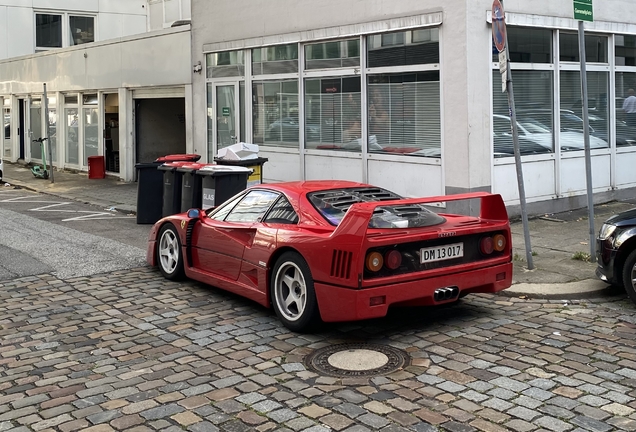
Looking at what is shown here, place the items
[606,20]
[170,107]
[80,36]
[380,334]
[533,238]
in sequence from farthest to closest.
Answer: [80,36]
[170,107]
[606,20]
[533,238]
[380,334]

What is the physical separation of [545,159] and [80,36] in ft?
93.6

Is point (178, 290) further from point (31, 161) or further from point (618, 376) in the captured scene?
point (31, 161)

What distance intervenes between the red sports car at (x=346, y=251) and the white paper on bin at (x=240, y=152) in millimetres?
5849

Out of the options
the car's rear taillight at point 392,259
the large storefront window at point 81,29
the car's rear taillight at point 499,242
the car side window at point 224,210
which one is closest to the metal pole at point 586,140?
the car's rear taillight at point 499,242

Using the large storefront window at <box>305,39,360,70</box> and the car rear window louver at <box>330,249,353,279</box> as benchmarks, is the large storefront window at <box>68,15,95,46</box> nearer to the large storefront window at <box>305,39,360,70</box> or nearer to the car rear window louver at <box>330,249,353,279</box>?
the large storefront window at <box>305,39,360,70</box>

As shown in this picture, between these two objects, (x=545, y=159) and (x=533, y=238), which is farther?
(x=545, y=159)

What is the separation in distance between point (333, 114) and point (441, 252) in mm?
8396

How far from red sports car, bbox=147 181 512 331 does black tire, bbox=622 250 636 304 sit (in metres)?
1.26

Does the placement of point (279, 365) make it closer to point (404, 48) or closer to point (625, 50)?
point (404, 48)

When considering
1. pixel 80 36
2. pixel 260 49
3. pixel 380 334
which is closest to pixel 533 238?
pixel 380 334

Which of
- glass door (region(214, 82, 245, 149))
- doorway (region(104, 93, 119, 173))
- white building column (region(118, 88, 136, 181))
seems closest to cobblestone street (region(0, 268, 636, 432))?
glass door (region(214, 82, 245, 149))

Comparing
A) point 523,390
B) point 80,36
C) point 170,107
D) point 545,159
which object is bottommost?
point 523,390

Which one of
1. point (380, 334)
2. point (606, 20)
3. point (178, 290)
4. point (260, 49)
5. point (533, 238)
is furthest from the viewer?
point (260, 49)

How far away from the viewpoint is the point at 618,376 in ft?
18.6
